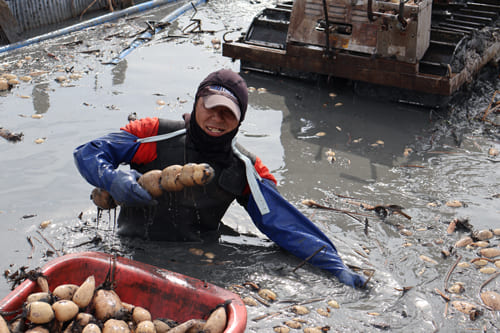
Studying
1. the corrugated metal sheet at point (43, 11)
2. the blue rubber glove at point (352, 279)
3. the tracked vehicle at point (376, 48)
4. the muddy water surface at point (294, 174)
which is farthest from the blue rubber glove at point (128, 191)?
the corrugated metal sheet at point (43, 11)

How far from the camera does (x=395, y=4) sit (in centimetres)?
667

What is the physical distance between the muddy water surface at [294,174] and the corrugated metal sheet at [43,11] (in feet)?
3.30

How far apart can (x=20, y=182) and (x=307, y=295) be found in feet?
9.28

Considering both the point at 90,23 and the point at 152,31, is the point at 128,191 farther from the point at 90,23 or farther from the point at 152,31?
the point at 90,23

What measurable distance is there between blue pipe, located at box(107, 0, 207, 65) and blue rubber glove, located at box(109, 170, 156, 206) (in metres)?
4.98

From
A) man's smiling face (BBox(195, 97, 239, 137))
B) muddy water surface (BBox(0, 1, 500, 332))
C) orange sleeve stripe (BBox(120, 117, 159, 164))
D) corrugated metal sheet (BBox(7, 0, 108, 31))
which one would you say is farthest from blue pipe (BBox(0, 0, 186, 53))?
man's smiling face (BBox(195, 97, 239, 137))

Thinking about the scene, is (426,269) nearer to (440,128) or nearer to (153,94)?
(440,128)

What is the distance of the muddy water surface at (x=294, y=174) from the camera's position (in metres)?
3.72

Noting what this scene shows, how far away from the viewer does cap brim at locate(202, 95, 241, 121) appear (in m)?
3.53

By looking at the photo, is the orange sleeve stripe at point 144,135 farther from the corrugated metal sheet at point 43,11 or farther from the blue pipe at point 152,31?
the corrugated metal sheet at point 43,11

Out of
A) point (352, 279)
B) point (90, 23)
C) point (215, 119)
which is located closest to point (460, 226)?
point (352, 279)

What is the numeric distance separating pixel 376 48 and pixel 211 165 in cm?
400

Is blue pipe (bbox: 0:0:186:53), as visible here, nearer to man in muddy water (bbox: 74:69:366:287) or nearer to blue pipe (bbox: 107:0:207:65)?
blue pipe (bbox: 107:0:207:65)

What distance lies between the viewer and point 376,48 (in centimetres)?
704
